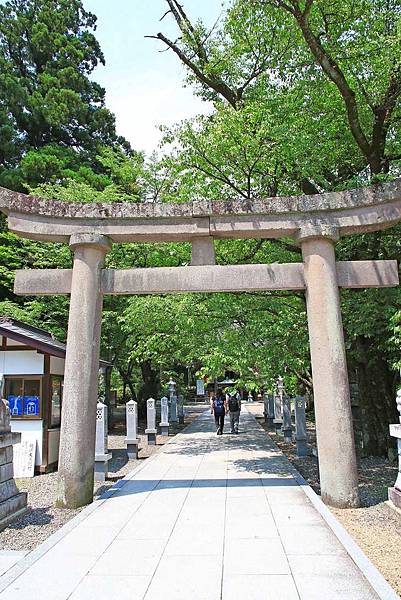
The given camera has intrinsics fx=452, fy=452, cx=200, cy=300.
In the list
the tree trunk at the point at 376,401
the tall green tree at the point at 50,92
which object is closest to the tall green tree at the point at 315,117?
the tree trunk at the point at 376,401

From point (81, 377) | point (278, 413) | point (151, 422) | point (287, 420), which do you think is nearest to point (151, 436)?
point (151, 422)

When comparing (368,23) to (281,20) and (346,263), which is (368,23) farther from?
(346,263)

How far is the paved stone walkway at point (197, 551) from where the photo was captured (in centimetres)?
435

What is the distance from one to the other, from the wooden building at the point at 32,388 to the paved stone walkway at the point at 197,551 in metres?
3.63

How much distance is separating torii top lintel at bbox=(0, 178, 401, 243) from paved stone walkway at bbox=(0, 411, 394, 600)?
4789 millimetres

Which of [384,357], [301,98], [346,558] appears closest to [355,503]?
[346,558]

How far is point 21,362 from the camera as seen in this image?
12.3 m

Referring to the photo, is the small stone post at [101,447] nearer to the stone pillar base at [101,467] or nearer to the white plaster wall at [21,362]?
the stone pillar base at [101,467]

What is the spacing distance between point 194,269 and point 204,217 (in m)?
1.00

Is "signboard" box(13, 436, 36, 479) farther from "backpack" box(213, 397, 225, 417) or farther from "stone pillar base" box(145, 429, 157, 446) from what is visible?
"backpack" box(213, 397, 225, 417)

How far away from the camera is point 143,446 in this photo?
16.7 metres

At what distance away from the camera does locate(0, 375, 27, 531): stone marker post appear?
6.88 m

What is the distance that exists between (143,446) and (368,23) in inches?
586

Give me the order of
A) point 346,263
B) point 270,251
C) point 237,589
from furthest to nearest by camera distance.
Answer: point 270,251 → point 346,263 → point 237,589
